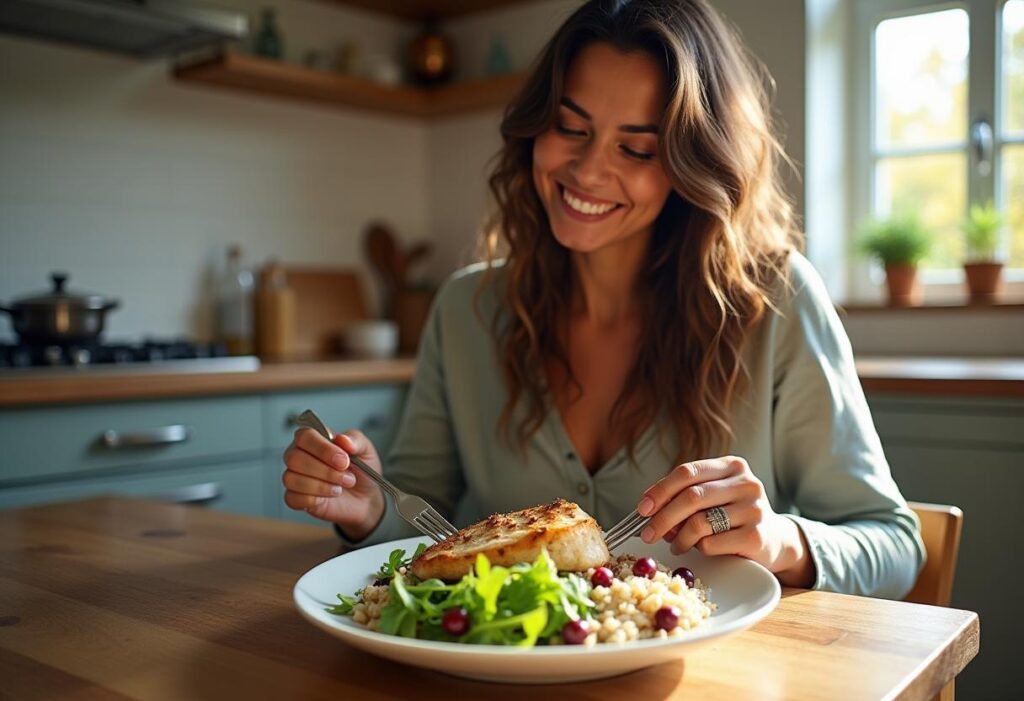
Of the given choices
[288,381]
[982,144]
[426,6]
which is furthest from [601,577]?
[426,6]

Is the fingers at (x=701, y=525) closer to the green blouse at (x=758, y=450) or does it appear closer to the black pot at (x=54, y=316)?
the green blouse at (x=758, y=450)

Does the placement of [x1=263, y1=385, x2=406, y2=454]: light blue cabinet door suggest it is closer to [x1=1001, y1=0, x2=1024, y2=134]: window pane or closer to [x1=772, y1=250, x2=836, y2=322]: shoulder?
[x1=772, y1=250, x2=836, y2=322]: shoulder

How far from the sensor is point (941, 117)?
3.00 meters

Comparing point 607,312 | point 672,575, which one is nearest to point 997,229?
point 607,312

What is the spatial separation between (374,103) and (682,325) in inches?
95.6

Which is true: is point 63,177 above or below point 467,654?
above

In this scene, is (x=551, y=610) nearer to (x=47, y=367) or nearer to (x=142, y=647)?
(x=142, y=647)

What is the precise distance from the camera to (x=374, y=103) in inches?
143

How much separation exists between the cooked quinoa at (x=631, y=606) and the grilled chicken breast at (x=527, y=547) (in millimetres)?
22

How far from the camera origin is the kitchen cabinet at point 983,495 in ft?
6.82

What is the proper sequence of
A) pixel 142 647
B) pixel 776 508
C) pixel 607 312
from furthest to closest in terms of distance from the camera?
pixel 607 312 < pixel 776 508 < pixel 142 647

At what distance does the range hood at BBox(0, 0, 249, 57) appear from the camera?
250cm

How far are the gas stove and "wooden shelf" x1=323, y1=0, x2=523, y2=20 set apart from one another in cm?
159

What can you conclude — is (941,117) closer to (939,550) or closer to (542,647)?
(939,550)
